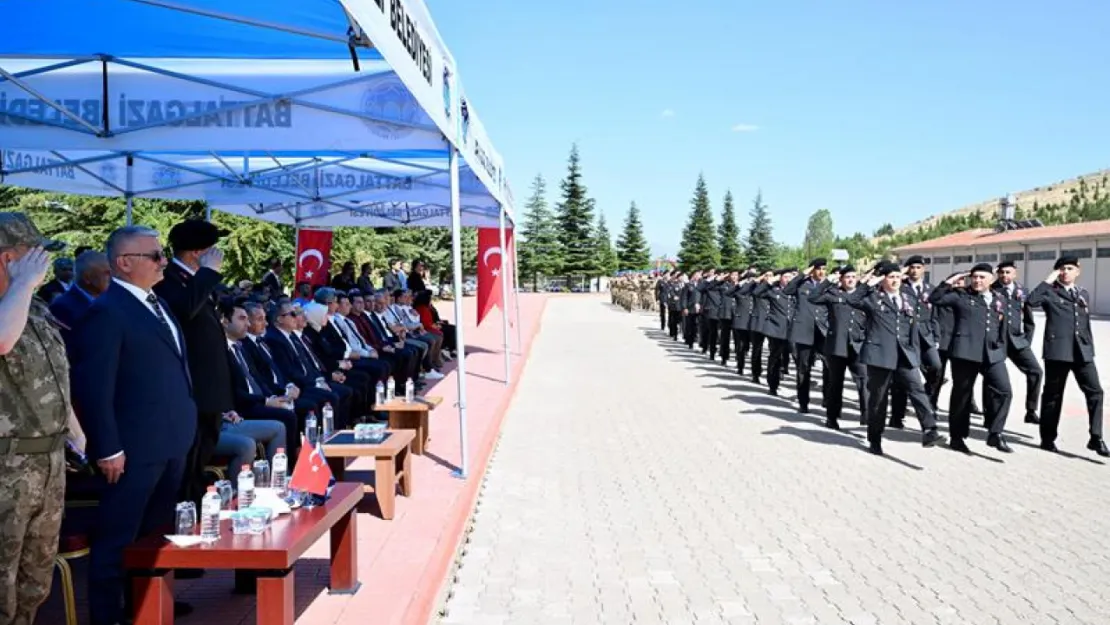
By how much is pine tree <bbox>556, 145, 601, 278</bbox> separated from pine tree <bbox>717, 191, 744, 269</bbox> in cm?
1518

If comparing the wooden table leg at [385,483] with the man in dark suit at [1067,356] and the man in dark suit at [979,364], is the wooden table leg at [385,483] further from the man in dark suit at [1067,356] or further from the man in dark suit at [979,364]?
the man in dark suit at [1067,356]

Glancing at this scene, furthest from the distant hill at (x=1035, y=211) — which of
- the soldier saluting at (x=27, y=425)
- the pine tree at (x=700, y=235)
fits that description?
the soldier saluting at (x=27, y=425)

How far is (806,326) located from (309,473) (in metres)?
9.16

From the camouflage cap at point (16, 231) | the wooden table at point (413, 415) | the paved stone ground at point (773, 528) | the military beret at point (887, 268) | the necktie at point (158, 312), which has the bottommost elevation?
the paved stone ground at point (773, 528)

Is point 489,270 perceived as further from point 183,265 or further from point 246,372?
point 183,265

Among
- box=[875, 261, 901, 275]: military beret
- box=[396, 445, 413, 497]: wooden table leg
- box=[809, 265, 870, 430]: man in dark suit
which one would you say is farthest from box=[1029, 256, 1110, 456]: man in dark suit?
box=[396, 445, 413, 497]: wooden table leg

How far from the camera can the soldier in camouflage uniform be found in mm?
3072

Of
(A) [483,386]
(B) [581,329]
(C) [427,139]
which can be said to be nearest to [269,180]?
(A) [483,386]

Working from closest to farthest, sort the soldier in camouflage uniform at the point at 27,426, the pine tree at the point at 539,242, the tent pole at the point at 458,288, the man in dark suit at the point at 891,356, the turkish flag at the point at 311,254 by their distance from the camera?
the soldier in camouflage uniform at the point at 27,426, the tent pole at the point at 458,288, the man in dark suit at the point at 891,356, the turkish flag at the point at 311,254, the pine tree at the point at 539,242

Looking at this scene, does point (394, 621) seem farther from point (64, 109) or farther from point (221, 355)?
point (64, 109)

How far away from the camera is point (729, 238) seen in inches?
3223

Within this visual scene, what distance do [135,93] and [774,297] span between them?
9682 mm

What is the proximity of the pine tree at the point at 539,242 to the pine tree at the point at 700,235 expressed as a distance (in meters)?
13.4

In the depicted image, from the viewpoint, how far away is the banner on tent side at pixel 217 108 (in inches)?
289
